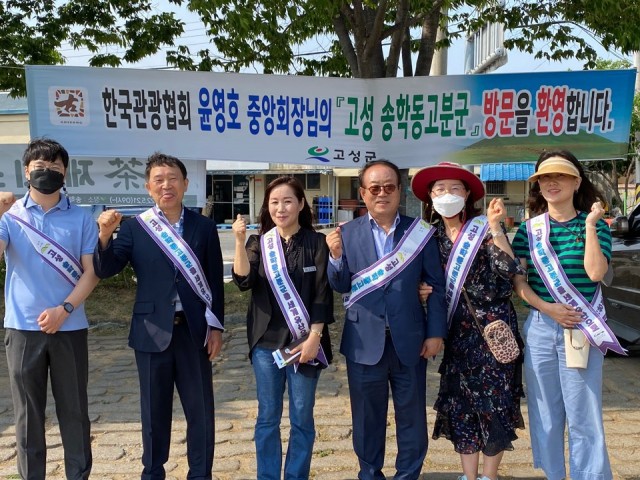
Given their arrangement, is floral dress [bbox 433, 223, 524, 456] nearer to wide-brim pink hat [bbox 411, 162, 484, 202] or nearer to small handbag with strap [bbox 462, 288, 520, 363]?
small handbag with strap [bbox 462, 288, 520, 363]

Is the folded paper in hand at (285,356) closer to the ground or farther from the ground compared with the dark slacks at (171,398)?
farther from the ground

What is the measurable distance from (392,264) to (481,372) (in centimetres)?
71

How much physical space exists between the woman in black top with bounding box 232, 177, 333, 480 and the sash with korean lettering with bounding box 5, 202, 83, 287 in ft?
2.65

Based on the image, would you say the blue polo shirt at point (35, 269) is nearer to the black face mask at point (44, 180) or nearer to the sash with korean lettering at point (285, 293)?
the black face mask at point (44, 180)

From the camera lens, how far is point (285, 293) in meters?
3.00

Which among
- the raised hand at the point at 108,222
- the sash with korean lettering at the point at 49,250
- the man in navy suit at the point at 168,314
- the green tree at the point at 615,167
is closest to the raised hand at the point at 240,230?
the man in navy suit at the point at 168,314

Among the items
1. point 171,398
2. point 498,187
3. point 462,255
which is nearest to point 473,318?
point 462,255

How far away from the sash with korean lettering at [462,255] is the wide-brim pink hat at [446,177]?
0.18 metres

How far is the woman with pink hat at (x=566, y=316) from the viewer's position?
2.87 metres

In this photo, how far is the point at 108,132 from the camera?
5.85 meters

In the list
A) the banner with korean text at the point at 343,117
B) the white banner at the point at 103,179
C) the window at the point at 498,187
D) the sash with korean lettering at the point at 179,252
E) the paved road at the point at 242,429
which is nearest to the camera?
the sash with korean lettering at the point at 179,252

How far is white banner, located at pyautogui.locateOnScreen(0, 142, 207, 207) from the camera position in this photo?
6.05 metres

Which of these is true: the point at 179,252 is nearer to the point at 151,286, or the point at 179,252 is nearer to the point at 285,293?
the point at 151,286

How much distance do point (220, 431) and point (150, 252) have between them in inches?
66.8
